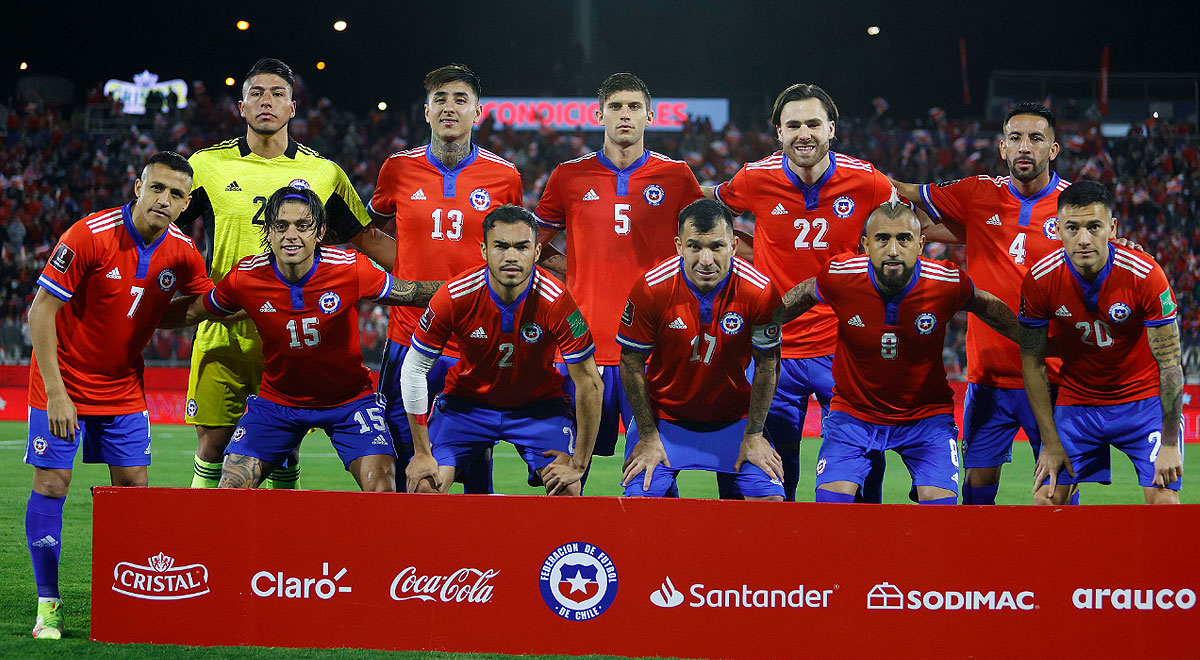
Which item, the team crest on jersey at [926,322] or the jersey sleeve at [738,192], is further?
the jersey sleeve at [738,192]

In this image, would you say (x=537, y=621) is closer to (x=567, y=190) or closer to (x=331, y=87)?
(x=567, y=190)

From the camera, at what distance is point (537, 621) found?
3.95 meters

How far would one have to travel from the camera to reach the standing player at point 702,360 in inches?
188

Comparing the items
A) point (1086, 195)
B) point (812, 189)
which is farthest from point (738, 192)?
point (1086, 195)

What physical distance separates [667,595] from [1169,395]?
2.54 meters

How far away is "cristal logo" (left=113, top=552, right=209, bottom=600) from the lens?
13.3ft

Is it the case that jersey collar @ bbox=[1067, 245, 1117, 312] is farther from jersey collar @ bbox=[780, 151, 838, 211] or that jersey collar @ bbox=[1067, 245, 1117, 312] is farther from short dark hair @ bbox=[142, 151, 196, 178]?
short dark hair @ bbox=[142, 151, 196, 178]

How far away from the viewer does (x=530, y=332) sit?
5.01 meters

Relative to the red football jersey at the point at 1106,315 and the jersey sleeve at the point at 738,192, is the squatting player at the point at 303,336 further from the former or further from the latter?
the red football jersey at the point at 1106,315

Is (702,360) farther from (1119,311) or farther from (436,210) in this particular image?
(1119,311)

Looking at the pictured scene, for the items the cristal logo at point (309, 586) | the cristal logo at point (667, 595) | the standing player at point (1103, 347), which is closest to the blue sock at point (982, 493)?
the standing player at point (1103, 347)

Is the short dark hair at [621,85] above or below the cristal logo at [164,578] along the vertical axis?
above

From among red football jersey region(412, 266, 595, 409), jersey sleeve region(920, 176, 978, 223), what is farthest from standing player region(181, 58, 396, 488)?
jersey sleeve region(920, 176, 978, 223)

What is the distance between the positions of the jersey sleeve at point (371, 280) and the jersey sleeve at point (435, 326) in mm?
326
